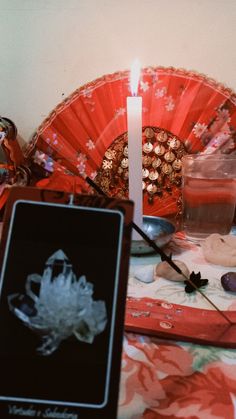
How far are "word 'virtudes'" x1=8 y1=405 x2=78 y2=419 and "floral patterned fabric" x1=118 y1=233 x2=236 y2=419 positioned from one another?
0.08 meters

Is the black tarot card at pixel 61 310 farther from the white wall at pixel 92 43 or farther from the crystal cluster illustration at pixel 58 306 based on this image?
the white wall at pixel 92 43

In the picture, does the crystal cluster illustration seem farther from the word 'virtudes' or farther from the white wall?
the white wall

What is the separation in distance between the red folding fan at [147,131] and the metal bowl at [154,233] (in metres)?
0.17

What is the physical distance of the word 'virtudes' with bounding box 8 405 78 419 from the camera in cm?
30

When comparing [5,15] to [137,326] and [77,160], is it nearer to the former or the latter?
[77,160]

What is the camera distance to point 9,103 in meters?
1.10

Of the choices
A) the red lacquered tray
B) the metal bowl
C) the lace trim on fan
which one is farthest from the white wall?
the red lacquered tray

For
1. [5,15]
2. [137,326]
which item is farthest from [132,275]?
[5,15]

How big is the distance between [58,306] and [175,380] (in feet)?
0.56

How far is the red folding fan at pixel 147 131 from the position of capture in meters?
0.95

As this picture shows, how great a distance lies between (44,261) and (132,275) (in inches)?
14.1

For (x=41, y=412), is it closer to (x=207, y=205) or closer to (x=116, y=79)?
(x=207, y=205)

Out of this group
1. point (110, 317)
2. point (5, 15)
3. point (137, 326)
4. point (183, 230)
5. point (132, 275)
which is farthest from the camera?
point (5, 15)

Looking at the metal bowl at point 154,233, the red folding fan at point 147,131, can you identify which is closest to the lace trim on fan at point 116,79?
the red folding fan at point 147,131
